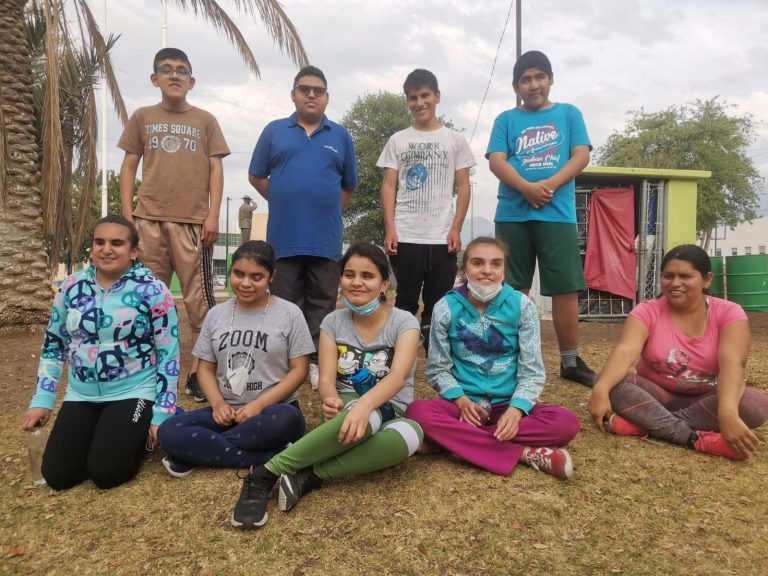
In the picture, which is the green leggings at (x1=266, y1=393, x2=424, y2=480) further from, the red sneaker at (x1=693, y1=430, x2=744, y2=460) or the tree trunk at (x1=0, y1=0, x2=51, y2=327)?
the tree trunk at (x1=0, y1=0, x2=51, y2=327)

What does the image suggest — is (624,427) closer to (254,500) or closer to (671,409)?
(671,409)

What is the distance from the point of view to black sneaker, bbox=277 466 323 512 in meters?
2.07

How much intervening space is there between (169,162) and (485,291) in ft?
7.46

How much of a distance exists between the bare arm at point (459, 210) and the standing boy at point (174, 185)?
5.20ft

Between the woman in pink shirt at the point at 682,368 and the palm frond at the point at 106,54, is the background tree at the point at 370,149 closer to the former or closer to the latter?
the palm frond at the point at 106,54

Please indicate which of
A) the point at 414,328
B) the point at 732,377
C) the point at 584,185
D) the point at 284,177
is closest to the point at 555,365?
the point at 732,377

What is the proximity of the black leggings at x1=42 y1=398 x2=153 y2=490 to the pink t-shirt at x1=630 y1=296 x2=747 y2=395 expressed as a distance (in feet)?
8.47

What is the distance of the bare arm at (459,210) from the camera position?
3730 mm

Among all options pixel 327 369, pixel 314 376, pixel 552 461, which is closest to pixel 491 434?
pixel 552 461

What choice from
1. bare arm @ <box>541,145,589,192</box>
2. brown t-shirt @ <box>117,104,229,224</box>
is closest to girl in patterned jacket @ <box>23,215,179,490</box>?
brown t-shirt @ <box>117,104,229,224</box>

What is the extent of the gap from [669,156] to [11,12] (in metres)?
25.3

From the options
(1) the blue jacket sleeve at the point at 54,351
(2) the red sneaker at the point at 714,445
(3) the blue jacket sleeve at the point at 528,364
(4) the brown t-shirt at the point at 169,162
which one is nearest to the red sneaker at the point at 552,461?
(3) the blue jacket sleeve at the point at 528,364

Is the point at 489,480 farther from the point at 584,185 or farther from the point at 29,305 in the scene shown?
the point at 584,185

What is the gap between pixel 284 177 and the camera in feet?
11.7
